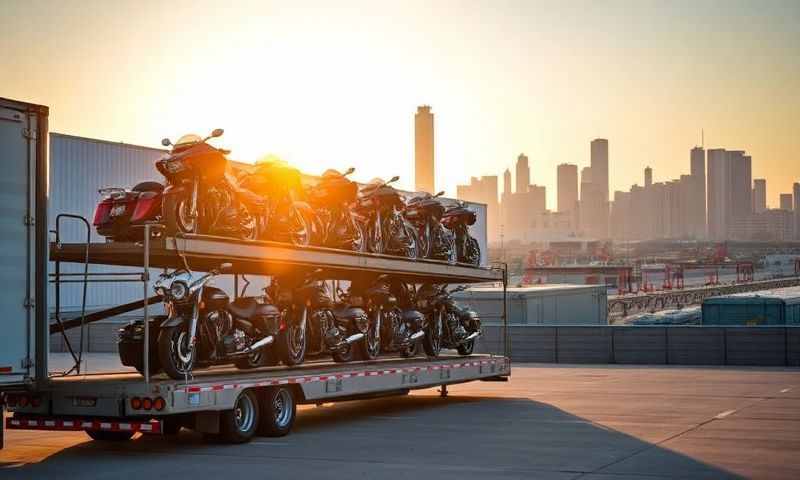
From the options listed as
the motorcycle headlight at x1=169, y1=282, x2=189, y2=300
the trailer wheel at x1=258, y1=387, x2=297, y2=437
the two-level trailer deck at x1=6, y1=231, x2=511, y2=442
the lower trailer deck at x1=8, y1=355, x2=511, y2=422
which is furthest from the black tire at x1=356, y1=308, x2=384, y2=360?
the motorcycle headlight at x1=169, y1=282, x2=189, y2=300

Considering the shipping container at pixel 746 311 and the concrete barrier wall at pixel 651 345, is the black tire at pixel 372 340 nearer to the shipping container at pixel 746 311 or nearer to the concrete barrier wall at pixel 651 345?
the concrete barrier wall at pixel 651 345

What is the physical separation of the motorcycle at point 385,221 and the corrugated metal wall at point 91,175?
14252 millimetres

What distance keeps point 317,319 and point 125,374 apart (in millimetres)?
A: 3650

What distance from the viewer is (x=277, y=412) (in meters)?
16.6

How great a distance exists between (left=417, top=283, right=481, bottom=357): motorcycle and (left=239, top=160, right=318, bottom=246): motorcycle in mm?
5925

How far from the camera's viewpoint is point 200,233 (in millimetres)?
15266

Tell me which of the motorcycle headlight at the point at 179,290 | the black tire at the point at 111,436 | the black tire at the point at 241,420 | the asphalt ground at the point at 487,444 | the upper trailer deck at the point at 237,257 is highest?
the upper trailer deck at the point at 237,257

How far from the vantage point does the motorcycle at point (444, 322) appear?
23.8m

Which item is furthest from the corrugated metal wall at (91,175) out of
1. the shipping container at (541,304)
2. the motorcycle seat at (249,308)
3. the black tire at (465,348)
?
the motorcycle seat at (249,308)

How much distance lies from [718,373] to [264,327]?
17.3m

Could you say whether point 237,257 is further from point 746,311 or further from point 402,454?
point 746,311

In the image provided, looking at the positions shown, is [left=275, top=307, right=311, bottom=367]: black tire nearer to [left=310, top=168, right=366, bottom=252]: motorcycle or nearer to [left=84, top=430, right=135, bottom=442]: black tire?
[left=310, top=168, right=366, bottom=252]: motorcycle

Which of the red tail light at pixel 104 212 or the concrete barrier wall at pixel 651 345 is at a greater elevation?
the red tail light at pixel 104 212

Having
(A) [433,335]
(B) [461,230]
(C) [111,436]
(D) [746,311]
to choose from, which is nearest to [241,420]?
(C) [111,436]
